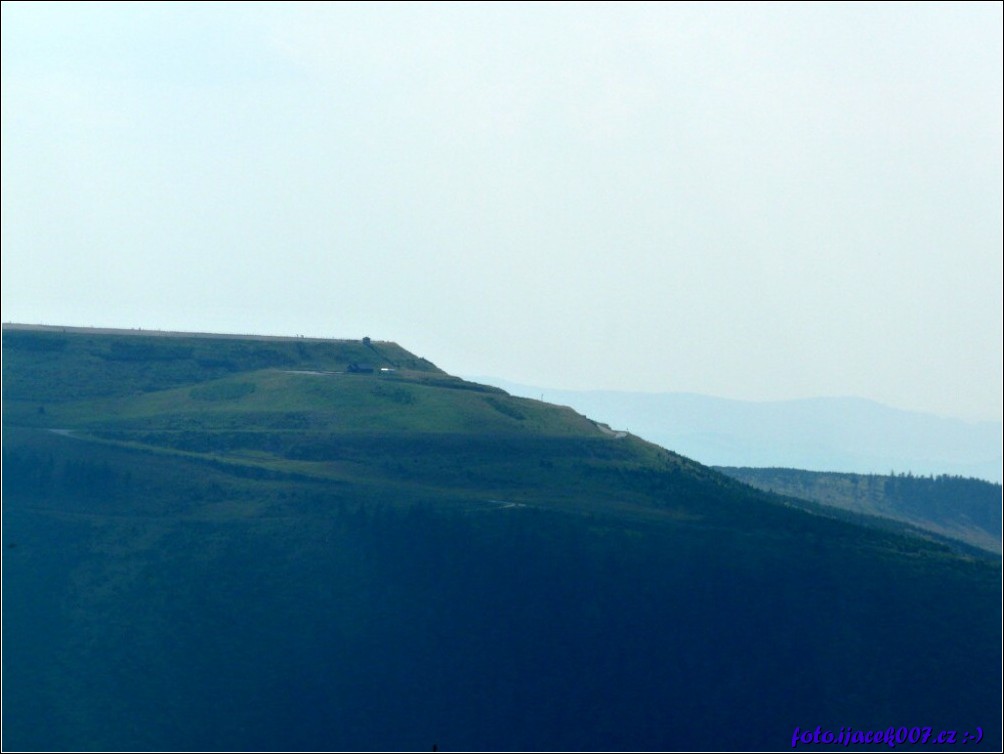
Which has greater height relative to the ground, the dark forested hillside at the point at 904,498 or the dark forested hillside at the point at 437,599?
the dark forested hillside at the point at 904,498

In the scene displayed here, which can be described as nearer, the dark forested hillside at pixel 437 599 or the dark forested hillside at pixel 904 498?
the dark forested hillside at pixel 437 599

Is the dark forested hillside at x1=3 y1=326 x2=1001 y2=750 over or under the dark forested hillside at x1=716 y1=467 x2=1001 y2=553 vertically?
under

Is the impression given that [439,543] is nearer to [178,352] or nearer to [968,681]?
[968,681]

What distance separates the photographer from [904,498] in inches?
7338

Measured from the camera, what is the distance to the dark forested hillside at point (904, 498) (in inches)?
6531

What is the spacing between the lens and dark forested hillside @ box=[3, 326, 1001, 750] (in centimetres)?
6956

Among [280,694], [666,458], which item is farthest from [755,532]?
[280,694]

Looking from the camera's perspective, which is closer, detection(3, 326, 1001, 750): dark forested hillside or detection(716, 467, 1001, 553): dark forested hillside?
detection(3, 326, 1001, 750): dark forested hillside

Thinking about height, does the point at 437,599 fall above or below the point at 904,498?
below

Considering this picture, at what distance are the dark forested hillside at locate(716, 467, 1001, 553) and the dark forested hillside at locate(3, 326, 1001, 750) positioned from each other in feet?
221

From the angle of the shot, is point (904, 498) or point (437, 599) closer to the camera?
point (437, 599)

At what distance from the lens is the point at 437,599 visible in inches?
3071

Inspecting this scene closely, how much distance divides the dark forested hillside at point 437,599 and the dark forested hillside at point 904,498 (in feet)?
221

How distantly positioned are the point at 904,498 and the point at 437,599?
12487 centimetres
